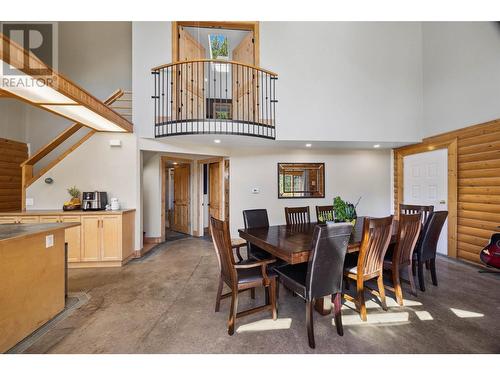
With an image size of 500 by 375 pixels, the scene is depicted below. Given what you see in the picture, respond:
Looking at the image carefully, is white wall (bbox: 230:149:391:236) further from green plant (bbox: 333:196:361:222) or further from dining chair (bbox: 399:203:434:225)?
green plant (bbox: 333:196:361:222)

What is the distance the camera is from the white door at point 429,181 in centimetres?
417

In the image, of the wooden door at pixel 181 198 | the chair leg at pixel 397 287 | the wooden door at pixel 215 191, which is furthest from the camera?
the wooden door at pixel 181 198

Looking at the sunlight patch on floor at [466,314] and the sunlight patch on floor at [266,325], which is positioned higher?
the sunlight patch on floor at [466,314]

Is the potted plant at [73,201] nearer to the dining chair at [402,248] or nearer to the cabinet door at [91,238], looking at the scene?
the cabinet door at [91,238]

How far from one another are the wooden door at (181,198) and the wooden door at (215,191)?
2.30ft

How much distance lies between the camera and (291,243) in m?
2.19

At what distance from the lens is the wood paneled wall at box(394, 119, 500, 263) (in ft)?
11.1

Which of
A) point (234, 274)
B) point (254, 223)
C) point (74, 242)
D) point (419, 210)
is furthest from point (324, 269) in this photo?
point (74, 242)

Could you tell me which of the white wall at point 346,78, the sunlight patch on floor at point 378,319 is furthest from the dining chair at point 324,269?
the white wall at point 346,78

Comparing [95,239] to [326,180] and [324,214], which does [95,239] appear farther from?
[326,180]

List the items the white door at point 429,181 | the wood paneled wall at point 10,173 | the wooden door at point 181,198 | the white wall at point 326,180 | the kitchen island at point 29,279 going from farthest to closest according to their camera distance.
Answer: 1. the wooden door at point 181,198
2. the white wall at point 326,180
3. the wood paneled wall at point 10,173
4. the white door at point 429,181
5. the kitchen island at point 29,279

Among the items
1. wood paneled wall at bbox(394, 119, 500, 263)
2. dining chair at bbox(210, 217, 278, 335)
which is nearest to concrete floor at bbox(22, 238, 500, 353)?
dining chair at bbox(210, 217, 278, 335)

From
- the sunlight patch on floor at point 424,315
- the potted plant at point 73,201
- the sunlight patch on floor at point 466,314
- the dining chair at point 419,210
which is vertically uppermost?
the potted plant at point 73,201

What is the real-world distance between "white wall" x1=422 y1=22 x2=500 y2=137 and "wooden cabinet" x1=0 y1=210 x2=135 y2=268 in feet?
20.0
